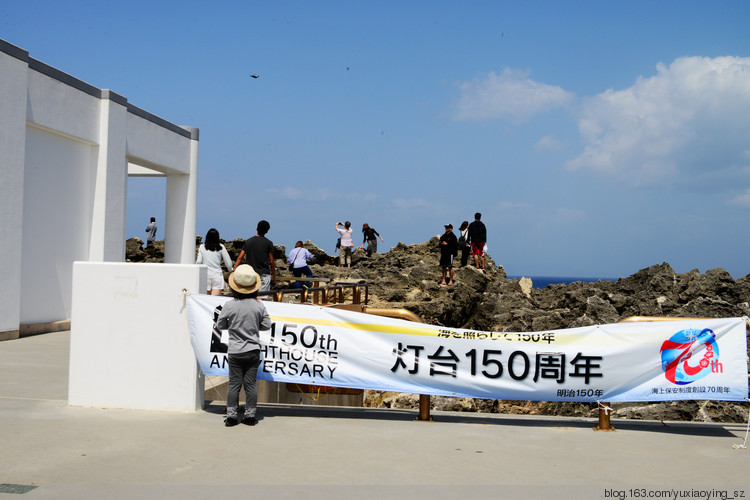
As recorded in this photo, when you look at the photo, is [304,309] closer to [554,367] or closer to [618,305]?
[554,367]

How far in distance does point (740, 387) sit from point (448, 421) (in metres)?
2.98

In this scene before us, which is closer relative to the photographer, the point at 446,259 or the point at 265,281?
the point at 265,281

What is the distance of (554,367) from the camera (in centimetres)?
718

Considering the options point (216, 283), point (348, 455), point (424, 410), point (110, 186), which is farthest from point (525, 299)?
point (348, 455)

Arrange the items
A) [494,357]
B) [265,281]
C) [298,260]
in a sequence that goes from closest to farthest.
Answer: [494,357]
[265,281]
[298,260]

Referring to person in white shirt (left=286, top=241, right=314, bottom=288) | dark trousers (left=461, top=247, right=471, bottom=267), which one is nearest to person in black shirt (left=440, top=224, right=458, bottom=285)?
dark trousers (left=461, top=247, right=471, bottom=267)

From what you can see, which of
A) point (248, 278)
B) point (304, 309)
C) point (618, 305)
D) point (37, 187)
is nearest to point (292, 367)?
point (304, 309)

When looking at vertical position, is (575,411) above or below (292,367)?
below

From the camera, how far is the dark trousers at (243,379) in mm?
6875

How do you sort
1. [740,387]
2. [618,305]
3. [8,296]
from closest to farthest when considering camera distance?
[740,387] < [8,296] < [618,305]

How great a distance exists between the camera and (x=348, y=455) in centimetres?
595

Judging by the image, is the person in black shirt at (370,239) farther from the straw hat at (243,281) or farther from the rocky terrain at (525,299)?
the straw hat at (243,281)

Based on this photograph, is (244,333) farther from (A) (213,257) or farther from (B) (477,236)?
(B) (477,236)

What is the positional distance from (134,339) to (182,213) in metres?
14.9
